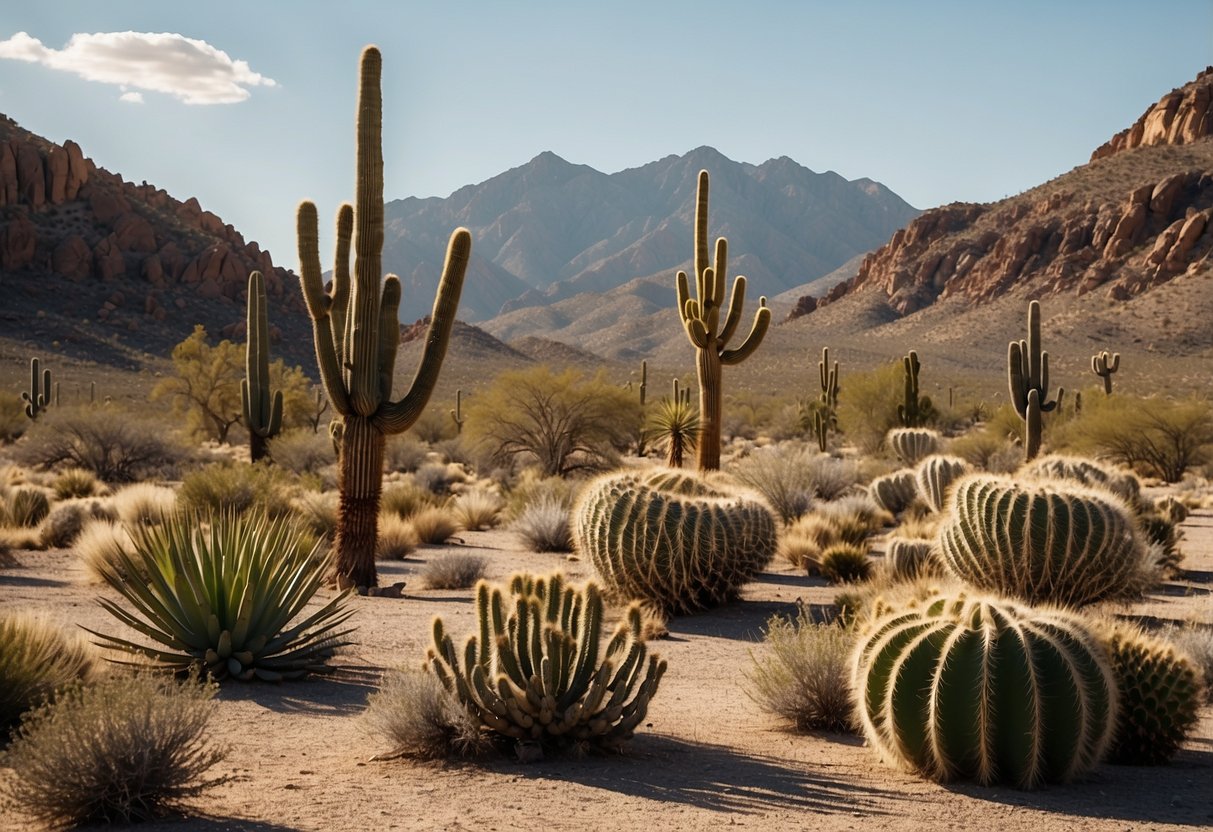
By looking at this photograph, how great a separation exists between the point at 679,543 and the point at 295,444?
21.2 m

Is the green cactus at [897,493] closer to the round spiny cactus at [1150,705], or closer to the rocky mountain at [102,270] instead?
the round spiny cactus at [1150,705]

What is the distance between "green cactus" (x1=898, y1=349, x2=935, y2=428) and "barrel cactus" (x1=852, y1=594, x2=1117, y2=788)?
29.3 meters

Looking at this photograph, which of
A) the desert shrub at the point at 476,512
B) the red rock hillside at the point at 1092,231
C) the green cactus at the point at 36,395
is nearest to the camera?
the desert shrub at the point at 476,512

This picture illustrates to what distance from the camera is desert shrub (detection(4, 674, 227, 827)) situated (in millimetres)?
5648

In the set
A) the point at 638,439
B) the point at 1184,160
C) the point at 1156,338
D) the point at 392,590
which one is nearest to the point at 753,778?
the point at 392,590

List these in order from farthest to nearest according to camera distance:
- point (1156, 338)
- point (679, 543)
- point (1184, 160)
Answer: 1. point (1184, 160)
2. point (1156, 338)
3. point (679, 543)

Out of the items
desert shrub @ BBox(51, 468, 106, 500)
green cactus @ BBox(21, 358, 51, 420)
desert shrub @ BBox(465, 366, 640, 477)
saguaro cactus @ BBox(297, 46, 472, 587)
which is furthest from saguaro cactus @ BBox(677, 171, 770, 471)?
green cactus @ BBox(21, 358, 51, 420)

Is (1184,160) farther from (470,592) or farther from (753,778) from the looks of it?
(753,778)

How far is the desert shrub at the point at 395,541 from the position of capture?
17641mm

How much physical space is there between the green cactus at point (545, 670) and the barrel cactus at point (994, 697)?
1.35m

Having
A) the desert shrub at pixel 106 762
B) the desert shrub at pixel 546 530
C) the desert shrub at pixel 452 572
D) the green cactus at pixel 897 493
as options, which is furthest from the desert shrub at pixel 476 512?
the desert shrub at pixel 106 762

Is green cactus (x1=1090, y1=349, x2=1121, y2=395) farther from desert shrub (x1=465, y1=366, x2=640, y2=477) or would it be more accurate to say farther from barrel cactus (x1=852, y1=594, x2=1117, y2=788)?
barrel cactus (x1=852, y1=594, x2=1117, y2=788)

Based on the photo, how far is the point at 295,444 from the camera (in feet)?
105

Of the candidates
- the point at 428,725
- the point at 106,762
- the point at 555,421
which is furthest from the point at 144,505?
the point at 555,421
